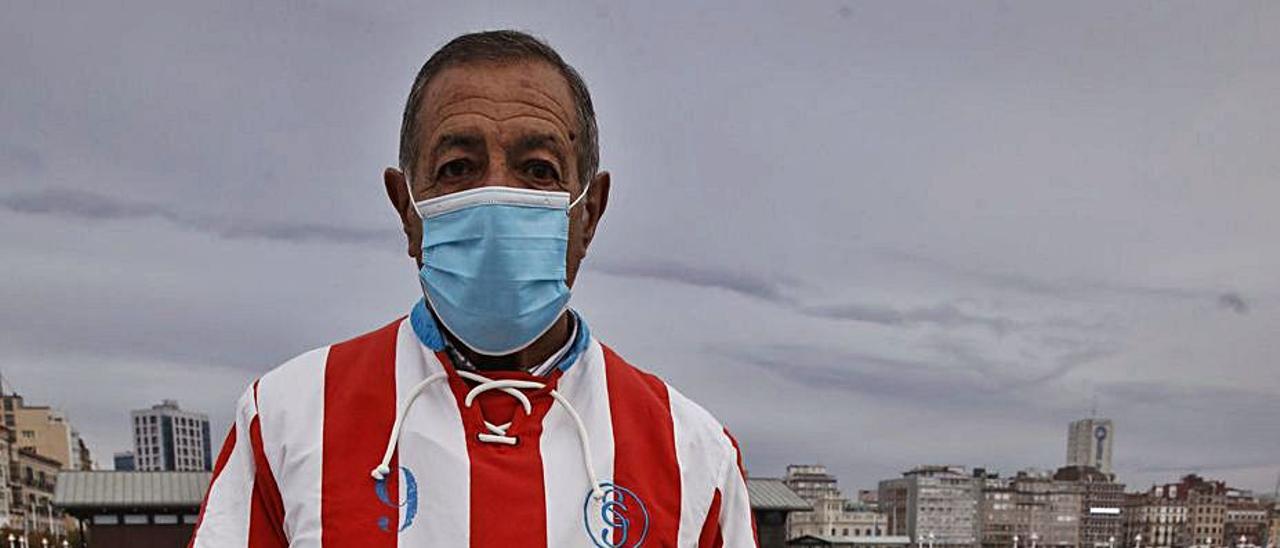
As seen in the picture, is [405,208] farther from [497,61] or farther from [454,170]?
[497,61]

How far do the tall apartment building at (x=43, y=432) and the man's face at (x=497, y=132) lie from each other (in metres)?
56.7

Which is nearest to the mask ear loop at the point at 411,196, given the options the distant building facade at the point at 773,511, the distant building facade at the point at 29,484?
the distant building facade at the point at 773,511

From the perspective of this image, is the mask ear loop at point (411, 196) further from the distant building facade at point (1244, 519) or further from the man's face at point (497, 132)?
the distant building facade at point (1244, 519)

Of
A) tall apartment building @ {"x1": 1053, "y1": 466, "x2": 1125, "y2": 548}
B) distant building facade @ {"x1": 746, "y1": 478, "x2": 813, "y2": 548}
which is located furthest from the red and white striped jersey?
tall apartment building @ {"x1": 1053, "y1": 466, "x2": 1125, "y2": 548}

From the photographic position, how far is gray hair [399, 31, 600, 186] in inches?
46.8

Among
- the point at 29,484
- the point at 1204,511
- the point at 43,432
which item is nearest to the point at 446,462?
the point at 29,484

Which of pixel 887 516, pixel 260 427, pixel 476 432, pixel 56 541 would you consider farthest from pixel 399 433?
pixel 887 516

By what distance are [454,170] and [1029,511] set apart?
90496 millimetres

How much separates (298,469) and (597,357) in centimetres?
56

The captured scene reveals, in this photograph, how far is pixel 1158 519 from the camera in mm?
65688

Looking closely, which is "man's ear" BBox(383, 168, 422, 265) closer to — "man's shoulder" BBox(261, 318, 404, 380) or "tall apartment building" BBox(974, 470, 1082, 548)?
"man's shoulder" BBox(261, 318, 404, 380)

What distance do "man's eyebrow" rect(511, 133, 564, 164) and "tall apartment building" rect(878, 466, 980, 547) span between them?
3089 inches

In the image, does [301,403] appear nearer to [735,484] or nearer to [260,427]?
[260,427]

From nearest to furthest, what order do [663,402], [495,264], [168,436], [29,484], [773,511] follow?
[495,264] < [663,402] < [773,511] < [29,484] < [168,436]
